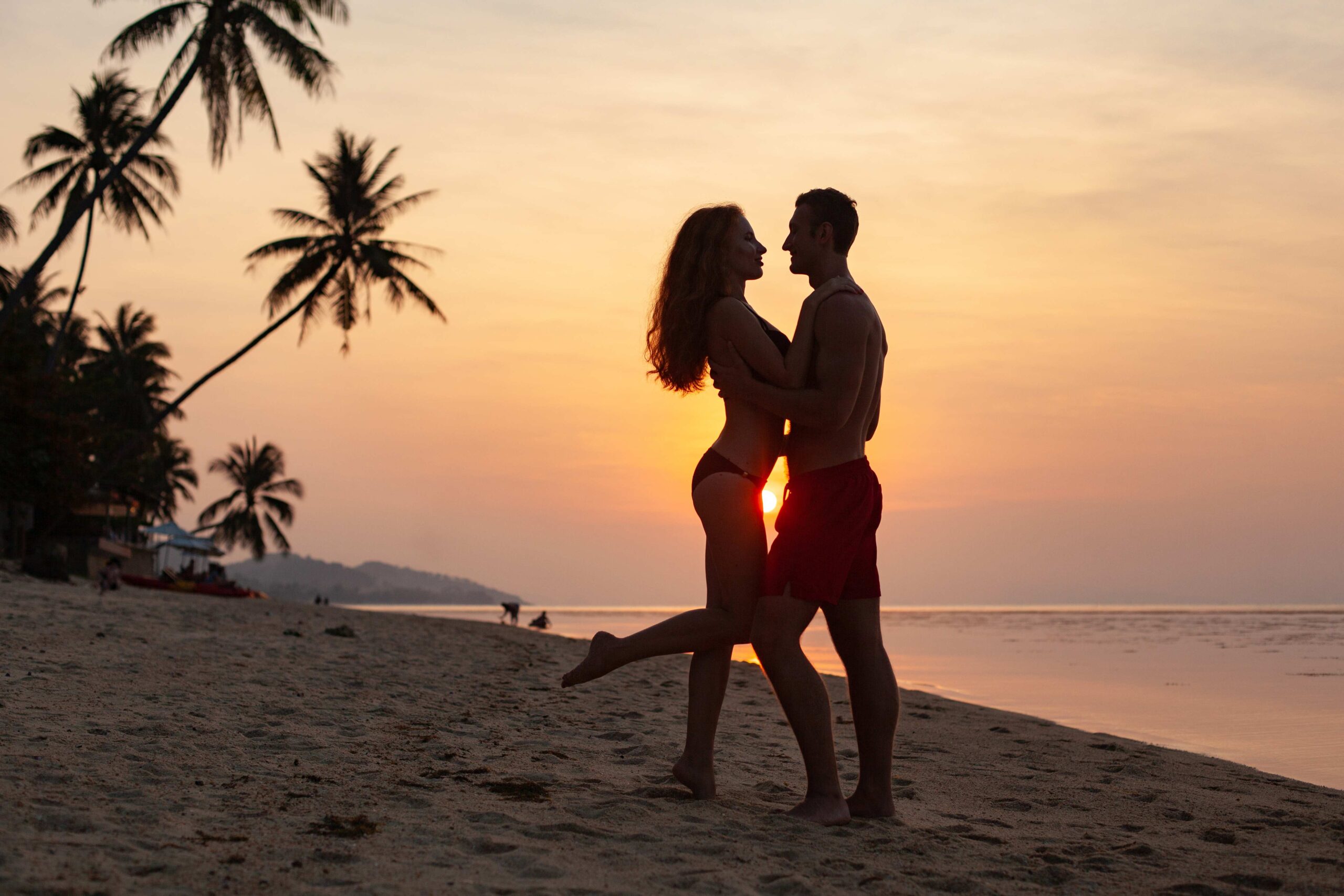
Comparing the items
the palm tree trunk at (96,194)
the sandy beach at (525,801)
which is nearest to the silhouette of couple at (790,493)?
the sandy beach at (525,801)

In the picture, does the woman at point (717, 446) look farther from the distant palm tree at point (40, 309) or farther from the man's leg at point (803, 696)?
the distant palm tree at point (40, 309)

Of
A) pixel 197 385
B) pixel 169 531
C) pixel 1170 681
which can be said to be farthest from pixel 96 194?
pixel 169 531

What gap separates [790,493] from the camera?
361cm

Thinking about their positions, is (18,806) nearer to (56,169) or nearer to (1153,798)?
(1153,798)

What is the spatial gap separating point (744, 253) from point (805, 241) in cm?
21

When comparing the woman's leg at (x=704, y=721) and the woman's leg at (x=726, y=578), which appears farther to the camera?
the woman's leg at (x=704, y=721)

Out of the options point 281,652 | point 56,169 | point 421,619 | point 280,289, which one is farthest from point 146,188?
point 281,652

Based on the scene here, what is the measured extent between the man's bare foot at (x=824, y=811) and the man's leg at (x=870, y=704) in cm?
17

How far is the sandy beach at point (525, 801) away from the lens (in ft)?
9.00

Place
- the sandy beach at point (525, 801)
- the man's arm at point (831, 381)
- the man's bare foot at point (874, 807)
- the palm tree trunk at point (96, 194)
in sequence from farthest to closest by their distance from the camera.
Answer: the palm tree trunk at point (96, 194)
the man's bare foot at point (874, 807)
the man's arm at point (831, 381)
the sandy beach at point (525, 801)

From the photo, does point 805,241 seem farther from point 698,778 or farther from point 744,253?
point 698,778

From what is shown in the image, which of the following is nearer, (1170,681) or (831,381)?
(831,381)

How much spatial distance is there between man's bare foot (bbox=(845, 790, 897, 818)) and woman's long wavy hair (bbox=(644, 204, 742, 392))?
1.54m

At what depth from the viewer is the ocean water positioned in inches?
299
